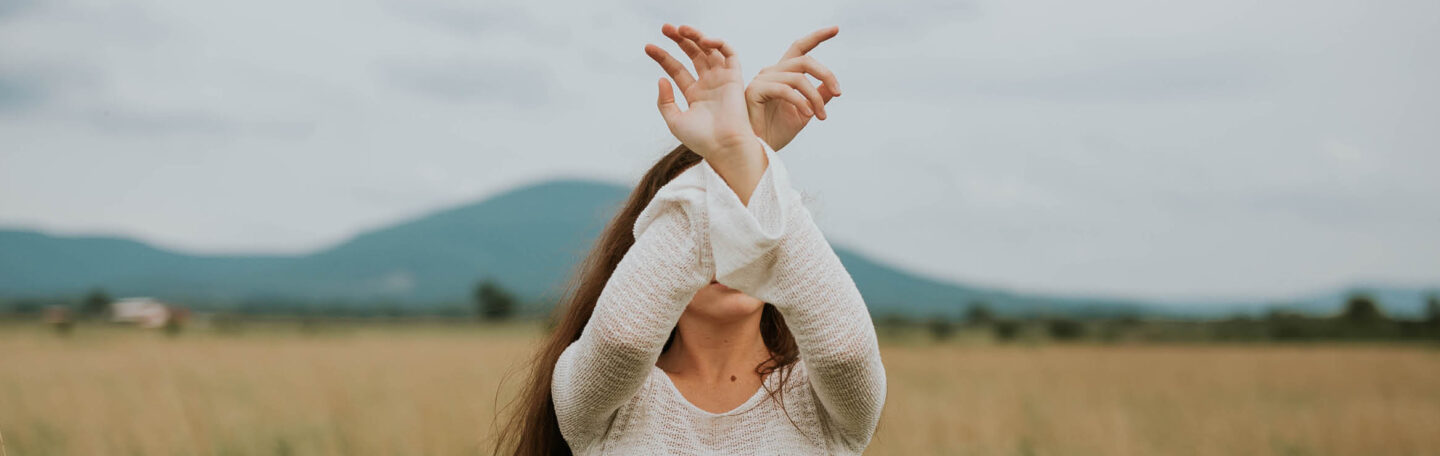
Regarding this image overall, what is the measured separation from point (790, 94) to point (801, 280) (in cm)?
30

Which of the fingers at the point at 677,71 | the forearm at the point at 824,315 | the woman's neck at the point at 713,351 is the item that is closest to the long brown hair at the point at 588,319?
the woman's neck at the point at 713,351

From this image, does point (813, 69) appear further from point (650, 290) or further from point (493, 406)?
point (493, 406)

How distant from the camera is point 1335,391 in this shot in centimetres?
1374

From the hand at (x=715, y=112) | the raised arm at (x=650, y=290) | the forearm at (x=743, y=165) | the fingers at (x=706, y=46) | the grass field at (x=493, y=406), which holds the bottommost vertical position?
the grass field at (x=493, y=406)

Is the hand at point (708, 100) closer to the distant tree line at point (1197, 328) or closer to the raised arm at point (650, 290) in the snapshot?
the raised arm at point (650, 290)

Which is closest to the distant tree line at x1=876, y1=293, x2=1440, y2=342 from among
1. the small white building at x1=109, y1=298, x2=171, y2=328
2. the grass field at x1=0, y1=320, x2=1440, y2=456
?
the grass field at x1=0, y1=320, x2=1440, y2=456

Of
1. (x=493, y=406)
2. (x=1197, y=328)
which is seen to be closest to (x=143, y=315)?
(x=1197, y=328)

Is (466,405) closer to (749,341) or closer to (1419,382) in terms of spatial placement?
(749,341)

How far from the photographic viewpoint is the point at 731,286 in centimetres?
184

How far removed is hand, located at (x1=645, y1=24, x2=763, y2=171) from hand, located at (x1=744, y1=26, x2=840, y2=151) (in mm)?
63

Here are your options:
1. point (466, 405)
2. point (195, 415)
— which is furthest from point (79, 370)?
point (466, 405)

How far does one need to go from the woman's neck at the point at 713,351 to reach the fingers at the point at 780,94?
0.55 metres

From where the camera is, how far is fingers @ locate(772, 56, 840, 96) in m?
1.86

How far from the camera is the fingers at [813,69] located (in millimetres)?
1856
